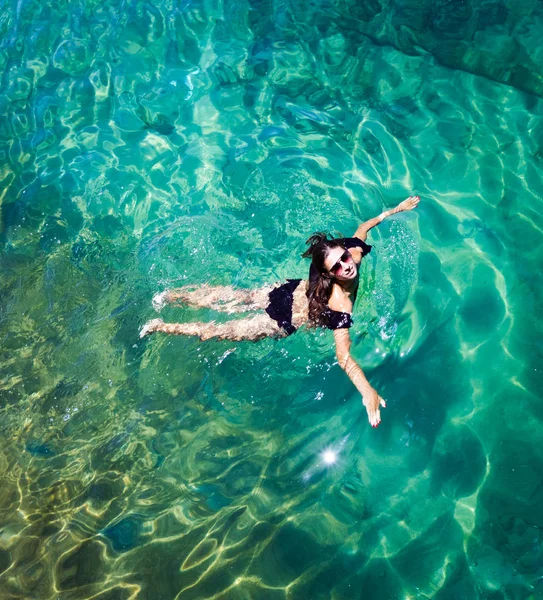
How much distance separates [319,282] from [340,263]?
315 millimetres

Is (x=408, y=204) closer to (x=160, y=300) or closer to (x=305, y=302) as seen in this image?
(x=305, y=302)

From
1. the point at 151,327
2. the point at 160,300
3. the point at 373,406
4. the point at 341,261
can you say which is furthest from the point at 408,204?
the point at 151,327

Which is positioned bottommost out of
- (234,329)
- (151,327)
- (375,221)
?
(151,327)

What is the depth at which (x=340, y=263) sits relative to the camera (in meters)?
4.94

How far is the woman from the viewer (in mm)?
4973

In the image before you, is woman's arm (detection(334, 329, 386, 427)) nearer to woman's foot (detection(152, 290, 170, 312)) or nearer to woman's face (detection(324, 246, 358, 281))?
woman's face (detection(324, 246, 358, 281))

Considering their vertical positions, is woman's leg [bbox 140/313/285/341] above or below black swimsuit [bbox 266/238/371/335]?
below

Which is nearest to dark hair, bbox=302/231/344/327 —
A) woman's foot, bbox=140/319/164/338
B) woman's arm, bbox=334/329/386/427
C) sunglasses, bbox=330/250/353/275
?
sunglasses, bbox=330/250/353/275

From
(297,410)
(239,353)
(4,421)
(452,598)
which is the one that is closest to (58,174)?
(4,421)

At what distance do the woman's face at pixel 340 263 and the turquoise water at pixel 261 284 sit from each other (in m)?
0.96

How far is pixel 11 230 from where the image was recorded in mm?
7730

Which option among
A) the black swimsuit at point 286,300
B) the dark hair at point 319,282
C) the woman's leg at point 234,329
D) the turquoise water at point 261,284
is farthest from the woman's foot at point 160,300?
the dark hair at point 319,282

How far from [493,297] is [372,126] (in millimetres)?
2935

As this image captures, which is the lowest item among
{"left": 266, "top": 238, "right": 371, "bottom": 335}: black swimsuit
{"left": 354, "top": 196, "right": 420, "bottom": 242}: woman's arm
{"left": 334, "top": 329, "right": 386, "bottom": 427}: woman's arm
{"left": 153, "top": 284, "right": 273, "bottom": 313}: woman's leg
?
{"left": 153, "top": 284, "right": 273, "bottom": 313}: woman's leg
